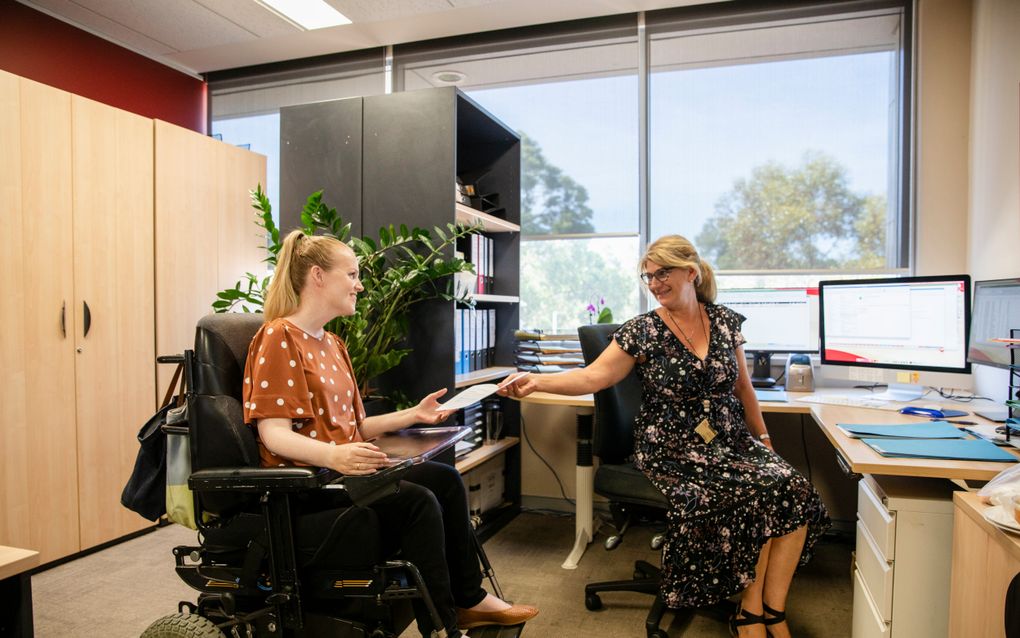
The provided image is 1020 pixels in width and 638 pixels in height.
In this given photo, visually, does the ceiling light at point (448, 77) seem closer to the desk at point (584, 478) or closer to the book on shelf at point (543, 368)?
the book on shelf at point (543, 368)

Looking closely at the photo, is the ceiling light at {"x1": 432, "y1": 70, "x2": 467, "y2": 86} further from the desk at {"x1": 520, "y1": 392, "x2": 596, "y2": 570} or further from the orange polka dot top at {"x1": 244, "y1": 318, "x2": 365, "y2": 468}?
the orange polka dot top at {"x1": 244, "y1": 318, "x2": 365, "y2": 468}

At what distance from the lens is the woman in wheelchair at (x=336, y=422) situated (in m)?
1.56

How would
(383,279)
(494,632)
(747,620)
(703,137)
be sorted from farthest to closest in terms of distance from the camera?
1. (703,137)
2. (383,279)
3. (747,620)
4. (494,632)

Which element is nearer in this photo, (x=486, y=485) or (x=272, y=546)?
(x=272, y=546)

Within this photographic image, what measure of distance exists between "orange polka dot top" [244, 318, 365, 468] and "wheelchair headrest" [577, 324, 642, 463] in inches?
35.1

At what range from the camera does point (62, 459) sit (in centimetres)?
272

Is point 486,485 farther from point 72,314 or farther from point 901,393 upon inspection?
point 72,314

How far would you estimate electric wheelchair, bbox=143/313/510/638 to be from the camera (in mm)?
1479

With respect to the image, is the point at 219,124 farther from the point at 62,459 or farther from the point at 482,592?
the point at 482,592

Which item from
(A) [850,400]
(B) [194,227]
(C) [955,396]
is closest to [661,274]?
(A) [850,400]

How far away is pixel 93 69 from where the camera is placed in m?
3.64

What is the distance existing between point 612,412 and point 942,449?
0.99 meters

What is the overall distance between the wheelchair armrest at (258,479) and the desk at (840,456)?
104 cm

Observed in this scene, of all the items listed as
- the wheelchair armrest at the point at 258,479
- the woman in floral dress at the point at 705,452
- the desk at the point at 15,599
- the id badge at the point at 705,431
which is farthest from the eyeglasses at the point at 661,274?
the desk at the point at 15,599
